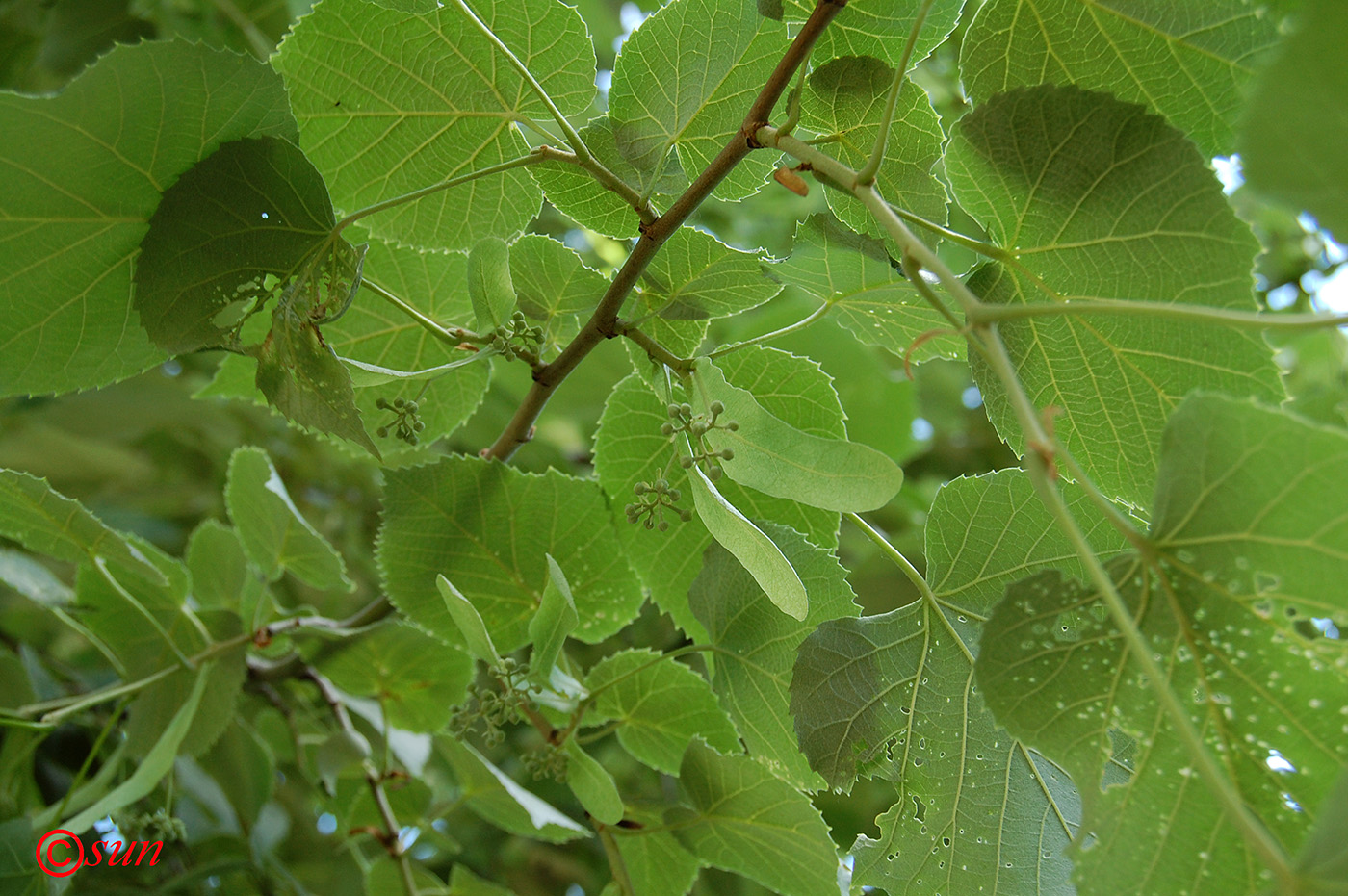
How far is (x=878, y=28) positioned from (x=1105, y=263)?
0.21 metres

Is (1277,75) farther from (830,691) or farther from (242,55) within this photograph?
(242,55)

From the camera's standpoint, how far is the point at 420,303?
933 millimetres

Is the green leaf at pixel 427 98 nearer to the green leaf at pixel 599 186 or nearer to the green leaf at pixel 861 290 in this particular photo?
the green leaf at pixel 599 186

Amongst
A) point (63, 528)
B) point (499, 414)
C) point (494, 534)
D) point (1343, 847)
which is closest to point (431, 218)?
point (494, 534)

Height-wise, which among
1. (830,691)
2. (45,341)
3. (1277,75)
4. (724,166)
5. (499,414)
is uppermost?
(1277,75)

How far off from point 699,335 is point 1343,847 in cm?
57

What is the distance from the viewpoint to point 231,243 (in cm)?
69

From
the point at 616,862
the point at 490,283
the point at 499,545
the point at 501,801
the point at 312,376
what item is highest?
the point at 490,283

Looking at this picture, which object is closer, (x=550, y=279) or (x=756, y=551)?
(x=756, y=551)

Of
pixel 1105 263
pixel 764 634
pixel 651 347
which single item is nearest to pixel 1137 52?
pixel 1105 263

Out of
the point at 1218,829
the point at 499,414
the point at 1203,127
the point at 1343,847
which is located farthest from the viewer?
the point at 499,414

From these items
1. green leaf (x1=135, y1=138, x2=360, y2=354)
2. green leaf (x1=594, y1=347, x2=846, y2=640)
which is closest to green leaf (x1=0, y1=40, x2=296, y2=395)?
green leaf (x1=135, y1=138, x2=360, y2=354)

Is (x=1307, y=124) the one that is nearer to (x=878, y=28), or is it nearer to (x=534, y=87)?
(x=878, y=28)

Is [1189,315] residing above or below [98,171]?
above
